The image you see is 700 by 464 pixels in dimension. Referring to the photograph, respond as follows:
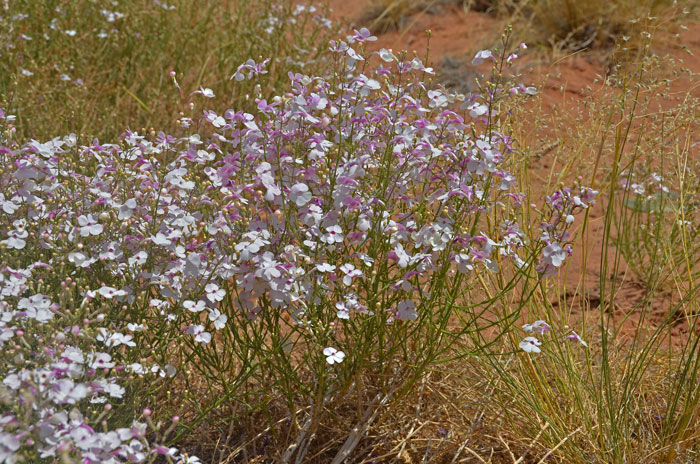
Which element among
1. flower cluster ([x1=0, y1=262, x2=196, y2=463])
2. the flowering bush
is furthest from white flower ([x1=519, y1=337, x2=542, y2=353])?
flower cluster ([x1=0, y1=262, x2=196, y2=463])

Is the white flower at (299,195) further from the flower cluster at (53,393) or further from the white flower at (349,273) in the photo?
the flower cluster at (53,393)

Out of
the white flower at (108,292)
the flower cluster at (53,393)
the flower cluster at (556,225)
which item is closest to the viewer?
the flower cluster at (53,393)

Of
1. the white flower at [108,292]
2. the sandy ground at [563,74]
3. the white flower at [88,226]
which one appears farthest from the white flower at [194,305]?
the sandy ground at [563,74]

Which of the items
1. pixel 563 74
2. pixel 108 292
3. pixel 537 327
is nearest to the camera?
pixel 108 292

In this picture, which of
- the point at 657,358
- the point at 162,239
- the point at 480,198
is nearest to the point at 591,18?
the point at 657,358

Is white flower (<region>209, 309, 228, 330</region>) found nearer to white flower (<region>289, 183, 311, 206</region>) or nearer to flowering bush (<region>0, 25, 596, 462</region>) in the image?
flowering bush (<region>0, 25, 596, 462</region>)

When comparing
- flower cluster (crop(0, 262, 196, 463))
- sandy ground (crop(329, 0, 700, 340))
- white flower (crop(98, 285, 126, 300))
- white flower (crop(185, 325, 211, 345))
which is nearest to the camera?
flower cluster (crop(0, 262, 196, 463))

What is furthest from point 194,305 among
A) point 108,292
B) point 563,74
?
point 563,74

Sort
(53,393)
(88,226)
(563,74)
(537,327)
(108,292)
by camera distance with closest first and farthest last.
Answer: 1. (53,393)
2. (108,292)
3. (88,226)
4. (537,327)
5. (563,74)

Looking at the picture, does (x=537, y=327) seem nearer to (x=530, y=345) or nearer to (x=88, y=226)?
(x=530, y=345)

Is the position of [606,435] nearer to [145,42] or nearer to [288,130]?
[288,130]

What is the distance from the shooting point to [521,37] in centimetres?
636

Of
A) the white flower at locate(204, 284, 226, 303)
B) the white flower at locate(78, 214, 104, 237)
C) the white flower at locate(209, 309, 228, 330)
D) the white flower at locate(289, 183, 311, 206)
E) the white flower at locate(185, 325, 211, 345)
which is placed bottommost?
the white flower at locate(185, 325, 211, 345)

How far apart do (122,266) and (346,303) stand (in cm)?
61
